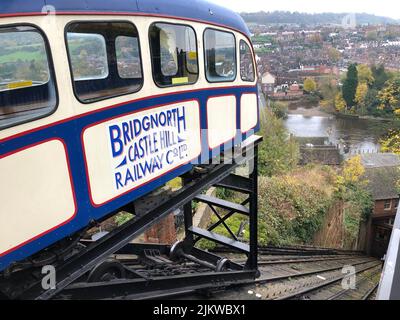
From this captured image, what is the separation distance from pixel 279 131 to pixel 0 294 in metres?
23.0

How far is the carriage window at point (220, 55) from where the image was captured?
197 inches

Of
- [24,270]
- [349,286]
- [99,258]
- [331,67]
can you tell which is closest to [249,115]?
[99,258]

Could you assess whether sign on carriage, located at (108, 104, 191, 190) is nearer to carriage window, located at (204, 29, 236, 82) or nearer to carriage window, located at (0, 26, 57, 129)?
carriage window, located at (0, 26, 57, 129)

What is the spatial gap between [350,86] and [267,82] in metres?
13.1

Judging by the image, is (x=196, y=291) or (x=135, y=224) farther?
(x=196, y=291)

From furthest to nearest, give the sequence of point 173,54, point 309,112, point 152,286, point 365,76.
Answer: point 309,112
point 365,76
point 152,286
point 173,54

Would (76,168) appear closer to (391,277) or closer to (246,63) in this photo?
(391,277)

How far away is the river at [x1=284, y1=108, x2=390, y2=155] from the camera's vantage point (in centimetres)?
5131

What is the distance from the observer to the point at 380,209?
71.3 feet

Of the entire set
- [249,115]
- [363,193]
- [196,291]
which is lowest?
[363,193]

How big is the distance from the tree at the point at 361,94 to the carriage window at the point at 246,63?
187 ft

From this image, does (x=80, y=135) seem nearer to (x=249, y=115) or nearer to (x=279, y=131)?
(x=249, y=115)

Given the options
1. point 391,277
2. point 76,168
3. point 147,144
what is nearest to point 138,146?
point 147,144

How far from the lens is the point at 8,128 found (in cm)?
272
